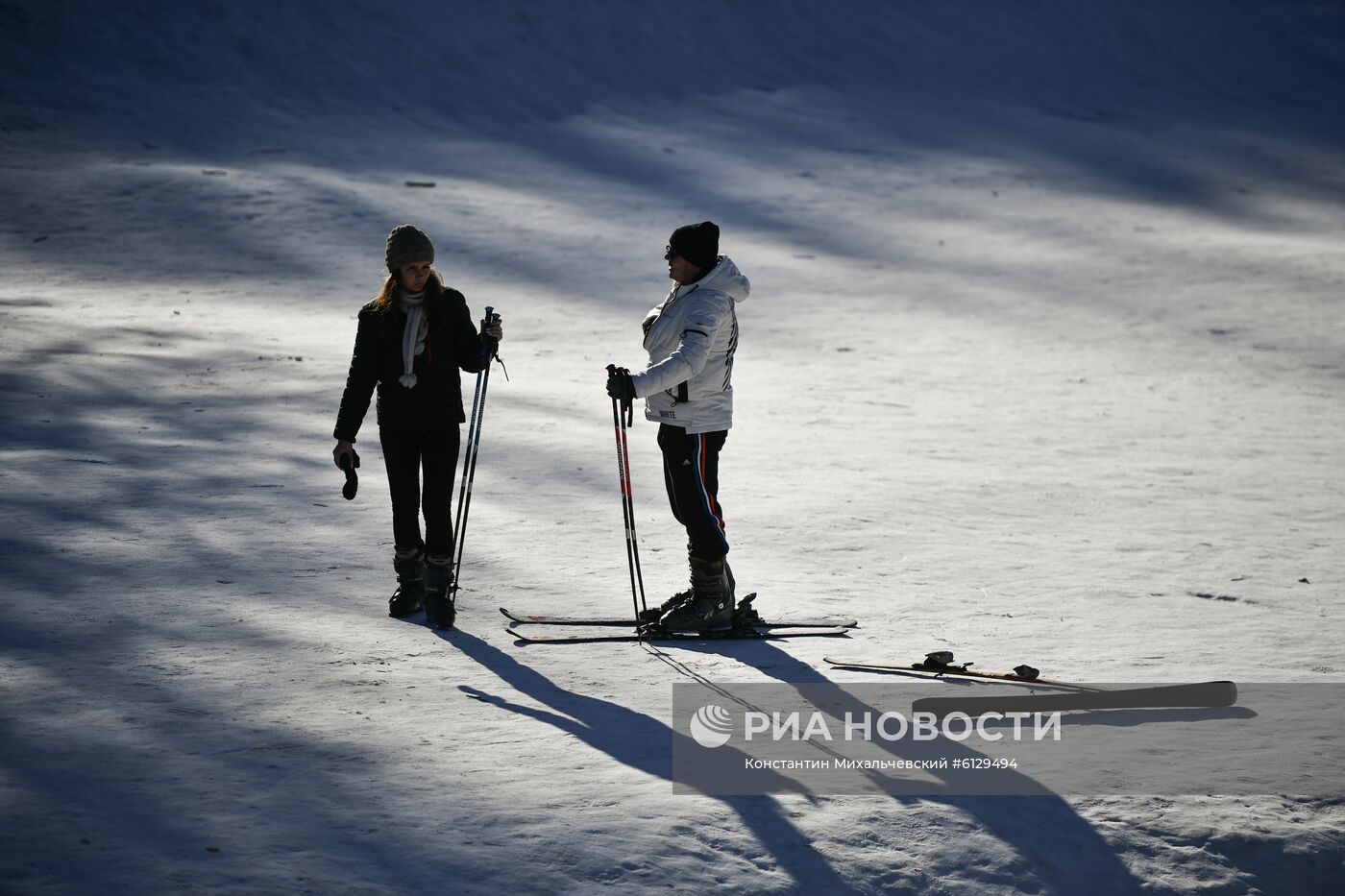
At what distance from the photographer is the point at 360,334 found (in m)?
5.80

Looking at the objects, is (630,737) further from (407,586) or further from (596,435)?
(596,435)

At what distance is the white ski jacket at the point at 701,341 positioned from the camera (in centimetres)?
561

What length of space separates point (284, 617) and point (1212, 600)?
173 inches

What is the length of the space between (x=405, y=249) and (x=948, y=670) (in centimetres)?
287

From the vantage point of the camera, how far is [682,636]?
5875mm

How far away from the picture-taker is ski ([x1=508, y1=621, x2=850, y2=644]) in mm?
5695

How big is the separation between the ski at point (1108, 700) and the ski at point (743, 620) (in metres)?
1.08

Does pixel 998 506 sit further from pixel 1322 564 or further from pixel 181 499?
pixel 181 499

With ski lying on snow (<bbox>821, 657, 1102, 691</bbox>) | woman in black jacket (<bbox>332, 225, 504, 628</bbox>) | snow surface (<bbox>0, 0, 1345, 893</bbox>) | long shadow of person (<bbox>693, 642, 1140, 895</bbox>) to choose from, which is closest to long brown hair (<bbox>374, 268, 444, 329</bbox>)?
woman in black jacket (<bbox>332, 225, 504, 628</bbox>)

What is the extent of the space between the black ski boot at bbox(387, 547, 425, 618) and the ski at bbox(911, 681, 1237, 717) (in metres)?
2.26

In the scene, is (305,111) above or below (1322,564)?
above

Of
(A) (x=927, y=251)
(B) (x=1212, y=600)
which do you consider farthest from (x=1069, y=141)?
(B) (x=1212, y=600)

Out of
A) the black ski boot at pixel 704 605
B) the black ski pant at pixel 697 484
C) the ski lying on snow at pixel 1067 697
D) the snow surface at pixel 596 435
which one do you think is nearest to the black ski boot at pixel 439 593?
the snow surface at pixel 596 435

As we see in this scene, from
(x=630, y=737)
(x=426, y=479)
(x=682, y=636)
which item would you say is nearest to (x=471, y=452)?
(x=426, y=479)
